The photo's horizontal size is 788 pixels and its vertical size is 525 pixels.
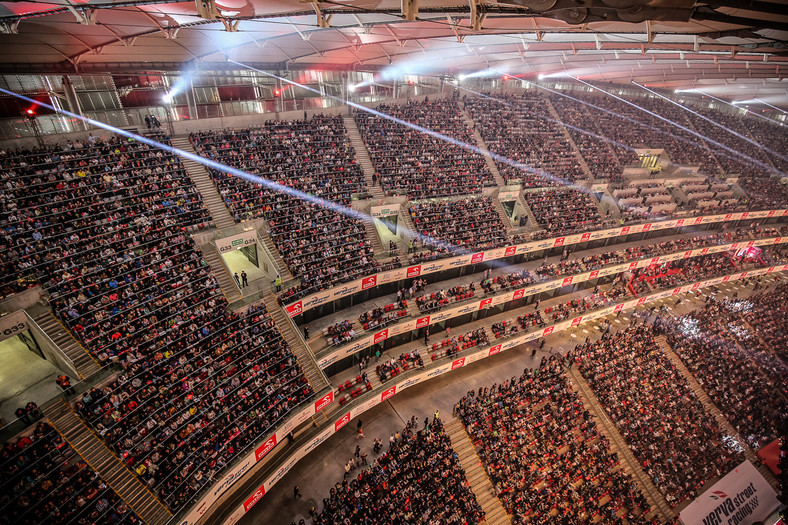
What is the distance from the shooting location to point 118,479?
15.2 metres

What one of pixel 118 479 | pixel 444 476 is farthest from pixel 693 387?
pixel 118 479

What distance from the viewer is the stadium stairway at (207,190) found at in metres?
25.9

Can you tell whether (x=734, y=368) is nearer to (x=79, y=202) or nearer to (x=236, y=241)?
(x=236, y=241)

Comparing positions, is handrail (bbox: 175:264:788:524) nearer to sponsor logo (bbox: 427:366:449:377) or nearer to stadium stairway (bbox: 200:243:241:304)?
sponsor logo (bbox: 427:366:449:377)

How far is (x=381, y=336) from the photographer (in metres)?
26.2

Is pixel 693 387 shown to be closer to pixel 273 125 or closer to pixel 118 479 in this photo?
pixel 118 479

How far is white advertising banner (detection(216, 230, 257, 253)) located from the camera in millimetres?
24500

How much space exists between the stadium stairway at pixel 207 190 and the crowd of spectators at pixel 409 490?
58.0 feet

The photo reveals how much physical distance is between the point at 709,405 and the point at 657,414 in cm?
645

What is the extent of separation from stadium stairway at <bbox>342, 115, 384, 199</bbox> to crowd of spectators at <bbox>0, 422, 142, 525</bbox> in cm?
2441

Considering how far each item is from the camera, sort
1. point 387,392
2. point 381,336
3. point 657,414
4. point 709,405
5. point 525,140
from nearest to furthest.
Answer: point 387,392 → point 381,336 → point 657,414 → point 709,405 → point 525,140

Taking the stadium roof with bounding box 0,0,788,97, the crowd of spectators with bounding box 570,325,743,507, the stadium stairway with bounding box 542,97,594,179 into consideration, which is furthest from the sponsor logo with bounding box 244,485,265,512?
the stadium stairway with bounding box 542,97,594,179

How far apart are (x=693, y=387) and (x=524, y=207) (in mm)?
21005

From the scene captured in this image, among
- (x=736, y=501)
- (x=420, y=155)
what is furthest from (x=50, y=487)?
(x=736, y=501)
